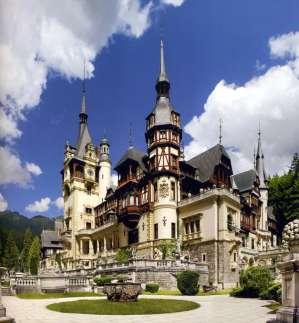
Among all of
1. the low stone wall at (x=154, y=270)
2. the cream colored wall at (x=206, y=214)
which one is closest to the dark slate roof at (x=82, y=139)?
the cream colored wall at (x=206, y=214)

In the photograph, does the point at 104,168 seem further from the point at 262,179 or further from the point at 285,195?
the point at 285,195

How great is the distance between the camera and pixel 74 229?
68.8 meters

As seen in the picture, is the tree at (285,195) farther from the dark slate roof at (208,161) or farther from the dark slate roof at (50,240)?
the dark slate roof at (50,240)

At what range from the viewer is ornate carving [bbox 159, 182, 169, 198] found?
153ft

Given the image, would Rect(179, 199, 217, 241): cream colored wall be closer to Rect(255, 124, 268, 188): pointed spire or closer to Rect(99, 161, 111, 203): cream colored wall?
Rect(255, 124, 268, 188): pointed spire

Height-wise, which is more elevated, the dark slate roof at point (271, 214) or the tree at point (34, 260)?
the dark slate roof at point (271, 214)

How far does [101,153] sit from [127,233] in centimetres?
2702

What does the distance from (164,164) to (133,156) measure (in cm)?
727

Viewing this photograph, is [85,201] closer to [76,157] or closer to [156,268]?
[76,157]

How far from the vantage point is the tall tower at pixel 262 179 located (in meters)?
59.3

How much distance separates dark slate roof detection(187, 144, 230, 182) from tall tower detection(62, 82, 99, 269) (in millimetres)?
25289

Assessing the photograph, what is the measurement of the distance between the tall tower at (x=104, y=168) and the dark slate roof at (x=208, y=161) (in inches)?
1004

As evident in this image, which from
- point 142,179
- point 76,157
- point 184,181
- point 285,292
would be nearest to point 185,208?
point 184,181

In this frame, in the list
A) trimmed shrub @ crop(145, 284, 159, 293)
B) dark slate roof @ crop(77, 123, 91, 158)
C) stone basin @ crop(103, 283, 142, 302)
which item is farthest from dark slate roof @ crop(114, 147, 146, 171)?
stone basin @ crop(103, 283, 142, 302)
